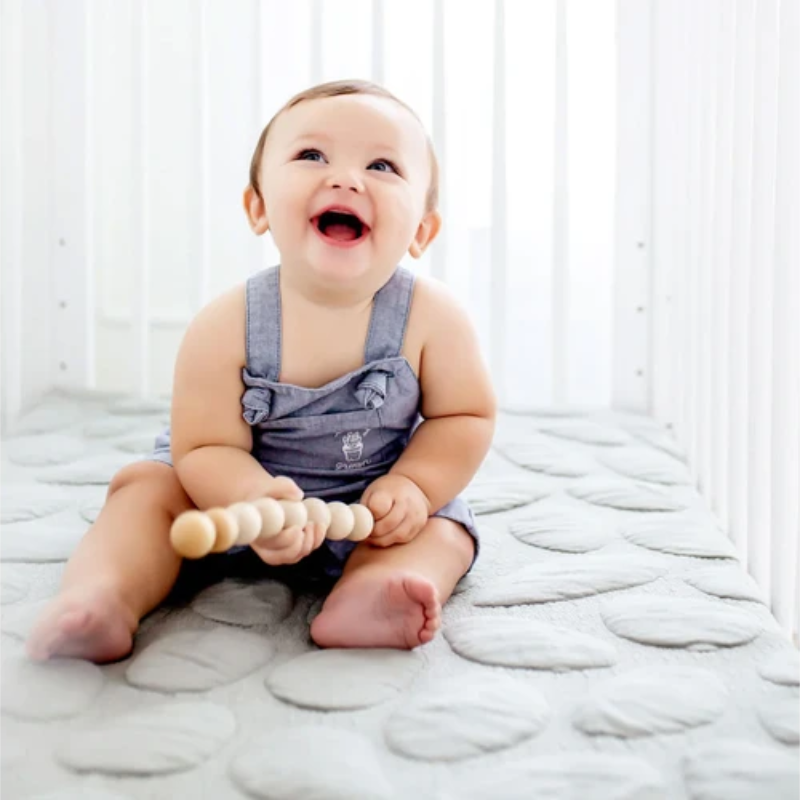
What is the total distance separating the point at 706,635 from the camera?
679 mm

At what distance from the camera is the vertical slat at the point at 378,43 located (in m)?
1.41

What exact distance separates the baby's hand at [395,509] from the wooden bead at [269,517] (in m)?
0.14

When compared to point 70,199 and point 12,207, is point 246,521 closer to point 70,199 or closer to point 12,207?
point 12,207

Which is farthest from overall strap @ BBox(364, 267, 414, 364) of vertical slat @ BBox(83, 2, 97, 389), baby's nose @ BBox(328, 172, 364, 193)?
vertical slat @ BBox(83, 2, 97, 389)

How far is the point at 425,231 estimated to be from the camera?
2.80 feet

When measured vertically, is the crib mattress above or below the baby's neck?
below

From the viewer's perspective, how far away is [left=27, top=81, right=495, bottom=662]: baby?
73 centimetres

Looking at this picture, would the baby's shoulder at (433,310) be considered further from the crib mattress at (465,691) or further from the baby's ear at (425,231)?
the crib mattress at (465,691)

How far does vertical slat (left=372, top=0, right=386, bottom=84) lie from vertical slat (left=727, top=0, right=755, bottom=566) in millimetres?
515

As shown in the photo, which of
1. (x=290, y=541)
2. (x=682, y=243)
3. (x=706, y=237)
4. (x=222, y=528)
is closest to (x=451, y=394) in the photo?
(x=290, y=541)

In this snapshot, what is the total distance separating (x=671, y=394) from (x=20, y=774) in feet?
3.53

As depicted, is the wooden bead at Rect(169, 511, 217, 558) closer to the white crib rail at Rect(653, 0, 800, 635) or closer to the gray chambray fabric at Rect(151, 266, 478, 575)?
the gray chambray fabric at Rect(151, 266, 478, 575)

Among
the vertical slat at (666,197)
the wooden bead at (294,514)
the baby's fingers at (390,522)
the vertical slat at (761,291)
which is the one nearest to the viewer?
the wooden bead at (294,514)

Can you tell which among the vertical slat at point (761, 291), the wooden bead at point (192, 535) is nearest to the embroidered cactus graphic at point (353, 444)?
the wooden bead at point (192, 535)
